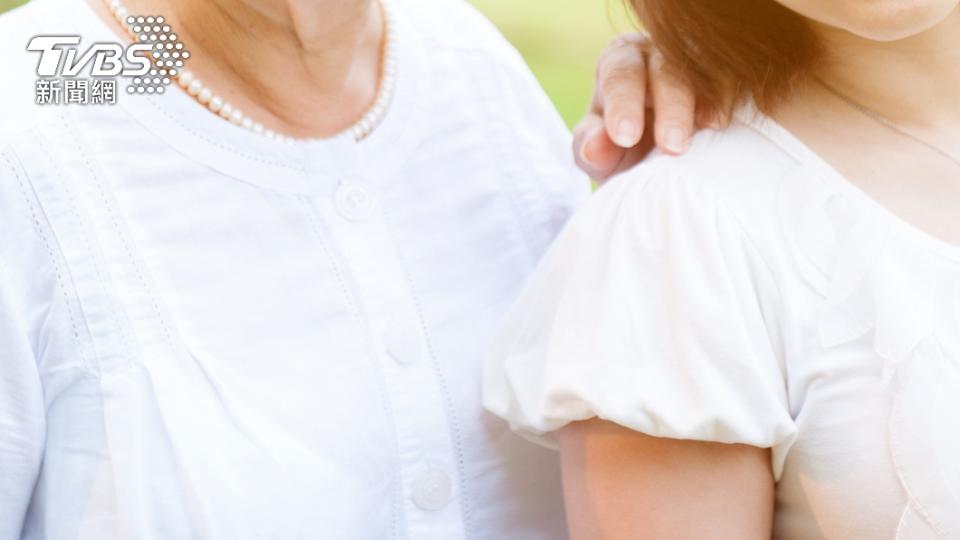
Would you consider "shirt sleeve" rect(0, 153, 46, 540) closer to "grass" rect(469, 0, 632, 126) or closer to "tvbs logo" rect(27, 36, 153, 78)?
"tvbs logo" rect(27, 36, 153, 78)

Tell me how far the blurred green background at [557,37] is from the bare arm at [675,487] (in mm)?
4416

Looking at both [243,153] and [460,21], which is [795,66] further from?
[243,153]

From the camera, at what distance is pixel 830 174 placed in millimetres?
1492

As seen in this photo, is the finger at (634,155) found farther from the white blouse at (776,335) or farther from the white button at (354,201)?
the white button at (354,201)

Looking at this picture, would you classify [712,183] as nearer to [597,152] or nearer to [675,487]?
[597,152]

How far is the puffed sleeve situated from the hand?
0.07 meters

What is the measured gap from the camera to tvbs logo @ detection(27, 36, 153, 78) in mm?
1503

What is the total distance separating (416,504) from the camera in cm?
157

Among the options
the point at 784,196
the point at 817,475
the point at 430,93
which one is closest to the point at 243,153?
the point at 430,93

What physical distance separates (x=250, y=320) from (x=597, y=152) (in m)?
0.45

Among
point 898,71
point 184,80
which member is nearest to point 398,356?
point 184,80

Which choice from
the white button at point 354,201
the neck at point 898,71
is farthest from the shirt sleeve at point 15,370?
the neck at point 898,71

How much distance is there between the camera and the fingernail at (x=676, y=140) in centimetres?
151

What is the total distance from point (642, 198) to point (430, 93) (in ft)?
1.39
